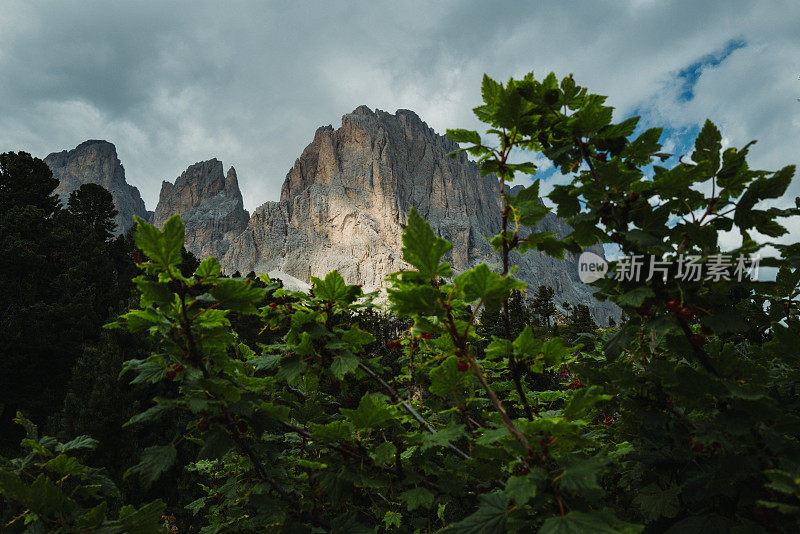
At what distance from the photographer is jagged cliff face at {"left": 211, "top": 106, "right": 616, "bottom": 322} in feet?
303

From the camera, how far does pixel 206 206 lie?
115500 millimetres

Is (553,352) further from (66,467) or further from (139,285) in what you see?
(66,467)

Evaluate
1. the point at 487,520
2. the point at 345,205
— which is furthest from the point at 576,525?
the point at 345,205

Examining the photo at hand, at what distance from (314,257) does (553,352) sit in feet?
309

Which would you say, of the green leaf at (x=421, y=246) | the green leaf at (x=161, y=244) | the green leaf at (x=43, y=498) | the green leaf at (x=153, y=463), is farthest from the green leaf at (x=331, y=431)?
the green leaf at (x=43, y=498)

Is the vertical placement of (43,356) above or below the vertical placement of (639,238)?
below

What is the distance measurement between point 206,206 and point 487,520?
5246 inches

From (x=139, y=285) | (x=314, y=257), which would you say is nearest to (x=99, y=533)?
(x=139, y=285)

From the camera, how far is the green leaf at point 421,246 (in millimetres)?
1283

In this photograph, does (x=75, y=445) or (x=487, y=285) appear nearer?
(x=487, y=285)

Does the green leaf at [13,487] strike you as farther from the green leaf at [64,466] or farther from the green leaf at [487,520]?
the green leaf at [487,520]

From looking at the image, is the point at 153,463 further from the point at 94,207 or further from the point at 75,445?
the point at 94,207

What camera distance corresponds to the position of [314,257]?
92.7 m

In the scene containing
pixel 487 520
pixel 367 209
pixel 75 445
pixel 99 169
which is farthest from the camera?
pixel 99 169
